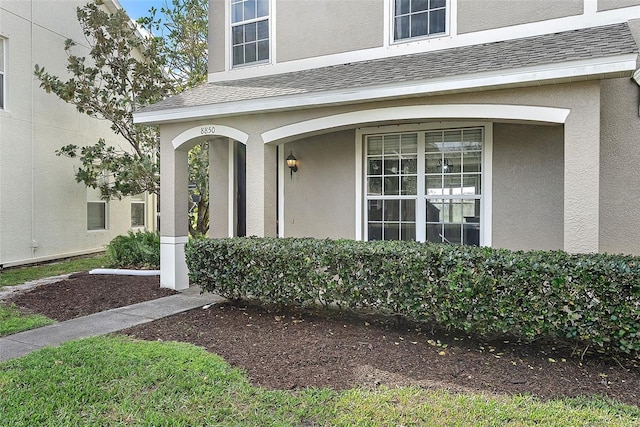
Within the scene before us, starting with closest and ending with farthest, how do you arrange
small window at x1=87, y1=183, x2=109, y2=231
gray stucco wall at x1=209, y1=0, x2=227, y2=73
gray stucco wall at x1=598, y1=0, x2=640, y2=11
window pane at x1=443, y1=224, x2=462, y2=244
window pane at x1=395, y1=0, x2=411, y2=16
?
gray stucco wall at x1=598, y1=0, x2=640, y2=11 → window pane at x1=443, y1=224, x2=462, y2=244 → window pane at x1=395, y1=0, x2=411, y2=16 → gray stucco wall at x1=209, y1=0, x2=227, y2=73 → small window at x1=87, y1=183, x2=109, y2=231

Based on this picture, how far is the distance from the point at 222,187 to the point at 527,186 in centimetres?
617

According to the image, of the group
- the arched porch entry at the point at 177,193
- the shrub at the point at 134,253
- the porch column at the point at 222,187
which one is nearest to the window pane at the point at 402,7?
the arched porch entry at the point at 177,193

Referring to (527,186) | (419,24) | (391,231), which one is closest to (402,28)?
(419,24)

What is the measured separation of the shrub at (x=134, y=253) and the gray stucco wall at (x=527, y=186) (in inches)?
303

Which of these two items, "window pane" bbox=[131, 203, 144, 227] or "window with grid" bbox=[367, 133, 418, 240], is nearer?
"window with grid" bbox=[367, 133, 418, 240]

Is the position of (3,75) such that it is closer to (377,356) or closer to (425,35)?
(425,35)

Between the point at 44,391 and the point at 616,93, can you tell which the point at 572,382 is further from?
the point at 44,391

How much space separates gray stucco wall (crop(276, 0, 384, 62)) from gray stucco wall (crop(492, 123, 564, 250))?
3099mm

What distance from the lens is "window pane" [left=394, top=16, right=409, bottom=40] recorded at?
7.57 m

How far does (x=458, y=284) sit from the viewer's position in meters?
4.54

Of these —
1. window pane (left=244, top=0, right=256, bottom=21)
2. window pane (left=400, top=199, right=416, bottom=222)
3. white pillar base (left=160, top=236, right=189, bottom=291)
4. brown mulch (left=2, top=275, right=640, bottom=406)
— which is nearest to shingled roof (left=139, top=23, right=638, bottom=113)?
window pane (left=244, top=0, right=256, bottom=21)

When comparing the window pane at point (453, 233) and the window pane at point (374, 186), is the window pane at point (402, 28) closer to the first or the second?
the window pane at point (374, 186)

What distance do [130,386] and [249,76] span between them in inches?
273

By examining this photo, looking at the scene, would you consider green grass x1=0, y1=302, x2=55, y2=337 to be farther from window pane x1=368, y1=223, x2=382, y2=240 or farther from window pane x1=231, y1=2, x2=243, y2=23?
window pane x1=231, y1=2, x2=243, y2=23
